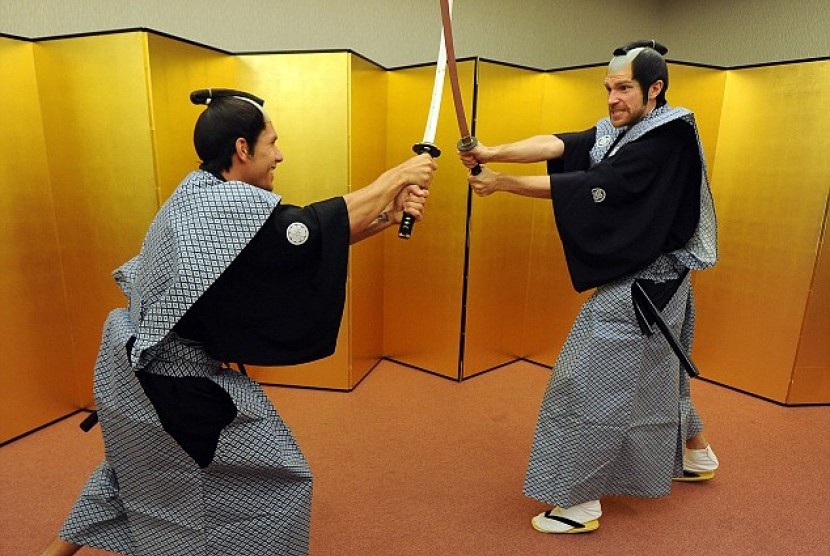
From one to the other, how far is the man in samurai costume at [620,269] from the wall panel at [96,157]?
1.50 m

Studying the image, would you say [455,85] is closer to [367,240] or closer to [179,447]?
[179,447]

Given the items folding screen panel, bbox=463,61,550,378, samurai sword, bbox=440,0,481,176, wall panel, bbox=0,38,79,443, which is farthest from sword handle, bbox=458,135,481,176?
wall panel, bbox=0,38,79,443

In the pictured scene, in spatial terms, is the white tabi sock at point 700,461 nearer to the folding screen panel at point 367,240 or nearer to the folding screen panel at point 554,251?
the folding screen panel at point 554,251

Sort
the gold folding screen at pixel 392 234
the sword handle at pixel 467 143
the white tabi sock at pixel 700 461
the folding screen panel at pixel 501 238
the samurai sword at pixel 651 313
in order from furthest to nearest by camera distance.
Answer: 1. the folding screen panel at pixel 501 238
2. the gold folding screen at pixel 392 234
3. the white tabi sock at pixel 700 461
4. the samurai sword at pixel 651 313
5. the sword handle at pixel 467 143

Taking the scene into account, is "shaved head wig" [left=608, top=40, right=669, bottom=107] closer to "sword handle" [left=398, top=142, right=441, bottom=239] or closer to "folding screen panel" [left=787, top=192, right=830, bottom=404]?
"sword handle" [left=398, top=142, right=441, bottom=239]

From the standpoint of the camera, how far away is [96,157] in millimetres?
2441

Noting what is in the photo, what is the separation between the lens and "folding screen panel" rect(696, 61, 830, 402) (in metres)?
2.79

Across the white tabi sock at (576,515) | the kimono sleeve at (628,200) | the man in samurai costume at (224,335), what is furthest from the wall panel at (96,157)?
the white tabi sock at (576,515)

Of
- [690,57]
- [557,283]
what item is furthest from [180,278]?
[690,57]

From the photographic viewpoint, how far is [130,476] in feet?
4.67

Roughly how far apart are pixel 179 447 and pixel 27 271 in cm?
165

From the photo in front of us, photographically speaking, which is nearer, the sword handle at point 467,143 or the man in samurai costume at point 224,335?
the man in samurai costume at point 224,335

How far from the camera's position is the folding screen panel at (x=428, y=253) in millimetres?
3043

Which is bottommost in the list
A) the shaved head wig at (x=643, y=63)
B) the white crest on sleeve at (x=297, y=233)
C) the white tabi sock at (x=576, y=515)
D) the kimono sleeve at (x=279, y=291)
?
the white tabi sock at (x=576, y=515)
